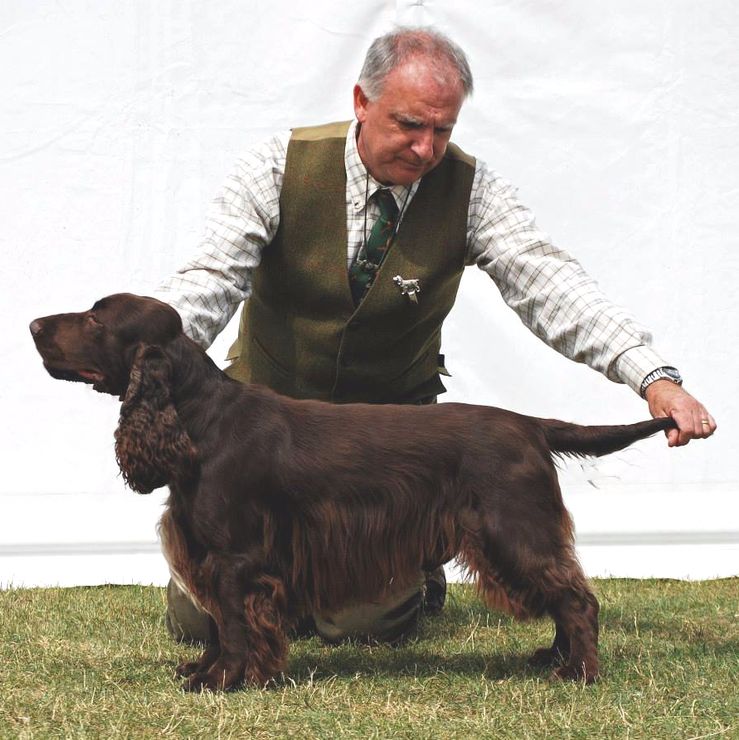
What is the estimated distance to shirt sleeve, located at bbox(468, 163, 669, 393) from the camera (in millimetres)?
3039

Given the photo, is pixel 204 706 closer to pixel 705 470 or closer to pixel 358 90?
pixel 358 90

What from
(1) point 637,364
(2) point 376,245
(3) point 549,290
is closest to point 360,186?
(2) point 376,245

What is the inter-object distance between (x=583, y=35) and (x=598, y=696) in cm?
253

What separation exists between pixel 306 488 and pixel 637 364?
88 centimetres

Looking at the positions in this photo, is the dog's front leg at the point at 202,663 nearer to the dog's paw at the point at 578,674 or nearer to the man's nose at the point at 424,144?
the dog's paw at the point at 578,674

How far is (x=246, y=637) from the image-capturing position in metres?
2.72

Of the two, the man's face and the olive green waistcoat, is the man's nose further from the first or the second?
the olive green waistcoat

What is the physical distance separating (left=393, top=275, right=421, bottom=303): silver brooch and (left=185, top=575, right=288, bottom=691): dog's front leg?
3.02 feet

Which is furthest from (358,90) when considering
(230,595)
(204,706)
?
(204,706)

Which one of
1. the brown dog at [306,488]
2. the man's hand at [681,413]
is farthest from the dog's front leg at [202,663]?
the man's hand at [681,413]

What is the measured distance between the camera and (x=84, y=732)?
2373mm

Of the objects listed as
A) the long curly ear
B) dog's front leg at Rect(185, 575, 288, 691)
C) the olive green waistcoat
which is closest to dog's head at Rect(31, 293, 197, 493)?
the long curly ear

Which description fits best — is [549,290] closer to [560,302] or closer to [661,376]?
[560,302]

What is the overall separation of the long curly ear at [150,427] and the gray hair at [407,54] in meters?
0.97
